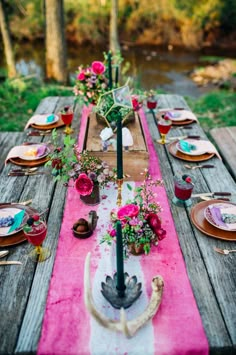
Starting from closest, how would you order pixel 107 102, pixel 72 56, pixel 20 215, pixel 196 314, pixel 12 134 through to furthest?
pixel 196 314, pixel 20 215, pixel 107 102, pixel 12 134, pixel 72 56

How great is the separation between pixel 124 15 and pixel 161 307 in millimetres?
13856

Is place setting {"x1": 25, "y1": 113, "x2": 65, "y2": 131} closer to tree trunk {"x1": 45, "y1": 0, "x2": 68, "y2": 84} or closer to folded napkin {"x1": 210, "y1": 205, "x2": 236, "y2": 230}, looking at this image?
folded napkin {"x1": 210, "y1": 205, "x2": 236, "y2": 230}

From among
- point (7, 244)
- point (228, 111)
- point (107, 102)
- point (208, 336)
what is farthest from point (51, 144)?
point (228, 111)

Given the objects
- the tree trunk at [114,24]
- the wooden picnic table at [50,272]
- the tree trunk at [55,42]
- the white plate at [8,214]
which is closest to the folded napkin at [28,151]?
the wooden picnic table at [50,272]

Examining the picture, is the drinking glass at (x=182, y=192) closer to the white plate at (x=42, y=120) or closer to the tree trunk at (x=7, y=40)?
the white plate at (x=42, y=120)

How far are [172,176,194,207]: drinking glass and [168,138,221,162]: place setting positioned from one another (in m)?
Result: 0.64

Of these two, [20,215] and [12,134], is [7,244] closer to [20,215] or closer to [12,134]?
[20,215]

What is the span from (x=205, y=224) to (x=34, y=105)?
475 cm

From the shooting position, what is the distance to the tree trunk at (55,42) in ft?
22.6

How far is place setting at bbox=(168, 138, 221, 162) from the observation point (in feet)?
10.1

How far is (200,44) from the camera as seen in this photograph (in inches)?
512

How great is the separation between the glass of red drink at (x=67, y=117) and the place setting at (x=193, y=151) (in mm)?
967

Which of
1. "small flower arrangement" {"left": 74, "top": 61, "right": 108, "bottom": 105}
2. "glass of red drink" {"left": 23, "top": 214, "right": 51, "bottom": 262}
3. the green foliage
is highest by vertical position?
the green foliage

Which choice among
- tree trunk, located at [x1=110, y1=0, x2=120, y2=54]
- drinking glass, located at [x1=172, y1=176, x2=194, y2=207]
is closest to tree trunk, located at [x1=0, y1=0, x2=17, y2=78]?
tree trunk, located at [x1=110, y1=0, x2=120, y2=54]
